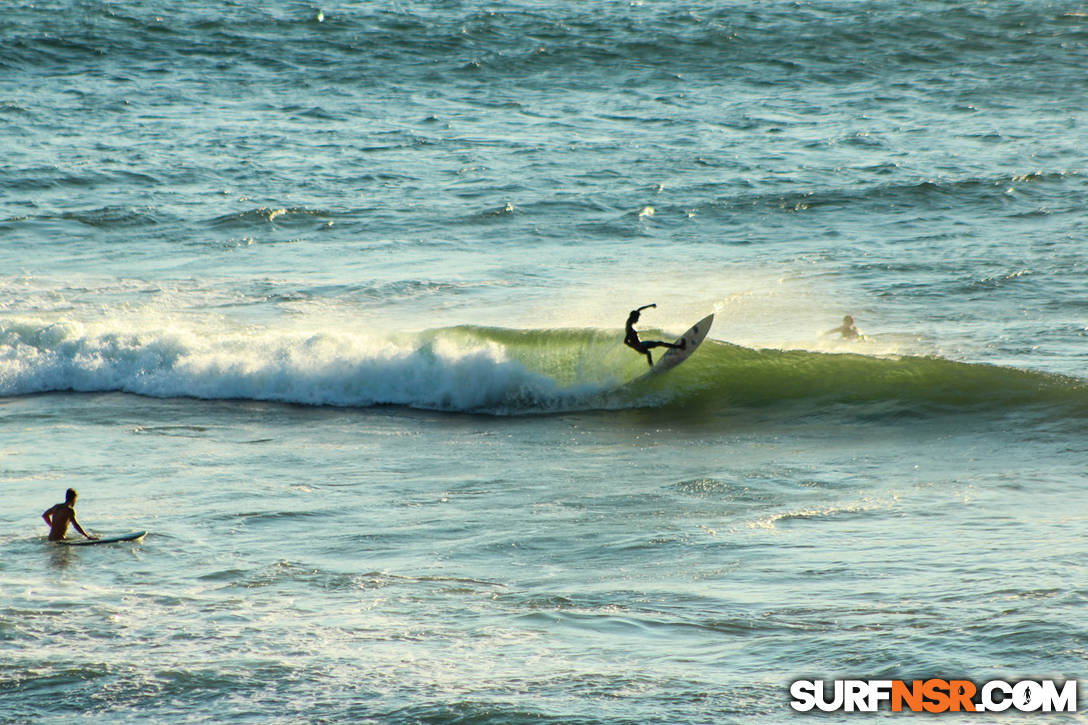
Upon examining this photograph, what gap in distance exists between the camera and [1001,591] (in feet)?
31.4

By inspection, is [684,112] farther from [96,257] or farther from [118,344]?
[118,344]

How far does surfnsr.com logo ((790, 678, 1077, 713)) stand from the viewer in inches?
311

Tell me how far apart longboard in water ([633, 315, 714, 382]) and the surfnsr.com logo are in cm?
1010

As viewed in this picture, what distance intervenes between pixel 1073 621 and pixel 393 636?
15.9 ft

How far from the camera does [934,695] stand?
8086mm

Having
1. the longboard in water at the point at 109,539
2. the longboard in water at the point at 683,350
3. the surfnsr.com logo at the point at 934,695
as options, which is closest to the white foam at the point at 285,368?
the longboard in water at the point at 683,350

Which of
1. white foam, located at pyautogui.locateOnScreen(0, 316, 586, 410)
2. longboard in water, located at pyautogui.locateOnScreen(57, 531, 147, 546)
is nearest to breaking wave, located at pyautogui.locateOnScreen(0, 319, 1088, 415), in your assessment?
white foam, located at pyautogui.locateOnScreen(0, 316, 586, 410)

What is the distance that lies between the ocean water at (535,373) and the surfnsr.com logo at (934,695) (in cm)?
18

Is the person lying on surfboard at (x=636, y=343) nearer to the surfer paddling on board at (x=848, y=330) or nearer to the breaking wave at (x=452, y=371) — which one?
the breaking wave at (x=452, y=371)

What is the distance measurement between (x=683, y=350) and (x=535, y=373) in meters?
2.19

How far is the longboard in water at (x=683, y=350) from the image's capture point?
18.2 metres

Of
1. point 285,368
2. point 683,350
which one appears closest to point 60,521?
point 285,368

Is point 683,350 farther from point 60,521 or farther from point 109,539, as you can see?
point 60,521

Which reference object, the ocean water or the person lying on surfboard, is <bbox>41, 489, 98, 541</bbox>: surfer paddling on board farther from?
the person lying on surfboard
